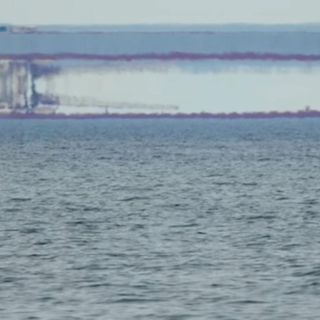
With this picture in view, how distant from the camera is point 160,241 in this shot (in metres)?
53.9

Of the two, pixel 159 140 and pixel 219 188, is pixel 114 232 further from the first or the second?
pixel 159 140

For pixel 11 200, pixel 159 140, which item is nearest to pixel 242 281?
pixel 11 200

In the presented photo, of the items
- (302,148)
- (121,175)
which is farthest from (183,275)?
(302,148)

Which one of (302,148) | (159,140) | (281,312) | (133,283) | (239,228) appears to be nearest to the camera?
(281,312)

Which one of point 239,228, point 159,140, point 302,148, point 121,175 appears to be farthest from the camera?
point 159,140

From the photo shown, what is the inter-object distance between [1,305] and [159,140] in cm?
10813

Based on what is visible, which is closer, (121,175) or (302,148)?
(121,175)

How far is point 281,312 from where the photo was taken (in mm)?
40938

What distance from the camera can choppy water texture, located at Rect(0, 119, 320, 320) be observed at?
42.3m

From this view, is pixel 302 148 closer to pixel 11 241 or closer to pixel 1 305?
pixel 11 241

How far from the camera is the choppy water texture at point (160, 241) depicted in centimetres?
4234

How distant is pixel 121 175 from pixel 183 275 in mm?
42349

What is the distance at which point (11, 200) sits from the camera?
233ft

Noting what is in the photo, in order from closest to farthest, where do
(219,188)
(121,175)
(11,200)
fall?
(11,200), (219,188), (121,175)
